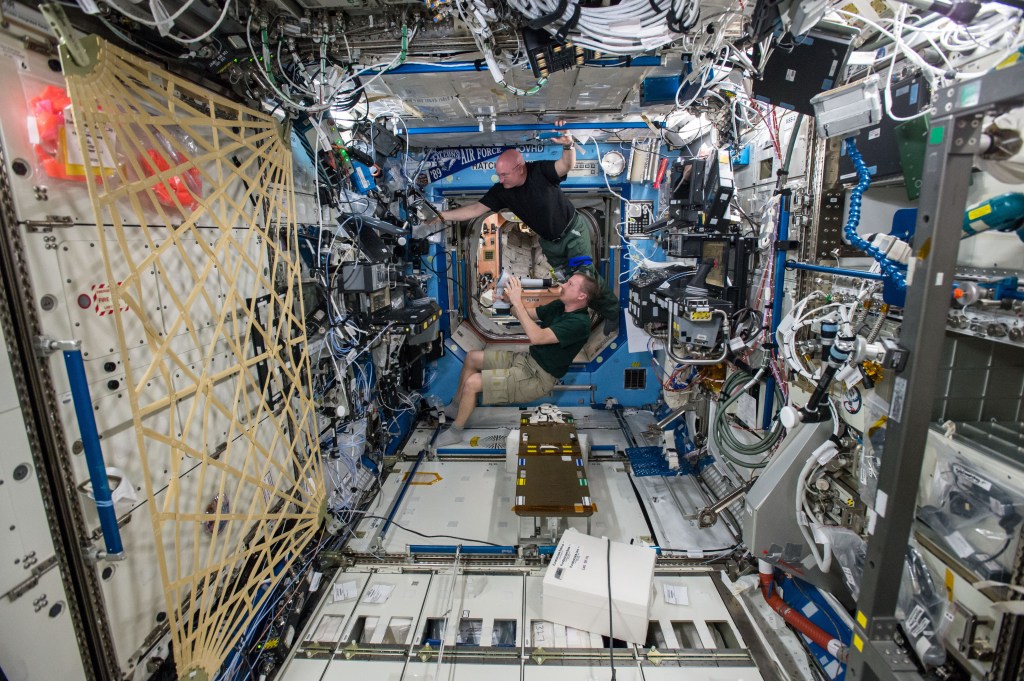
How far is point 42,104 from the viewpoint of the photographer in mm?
1627

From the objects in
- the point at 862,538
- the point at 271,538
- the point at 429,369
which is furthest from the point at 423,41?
the point at 429,369

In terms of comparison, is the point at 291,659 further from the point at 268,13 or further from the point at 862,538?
the point at 268,13

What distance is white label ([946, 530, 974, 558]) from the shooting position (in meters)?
1.53

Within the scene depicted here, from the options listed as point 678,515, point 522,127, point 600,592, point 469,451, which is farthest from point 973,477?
point 522,127

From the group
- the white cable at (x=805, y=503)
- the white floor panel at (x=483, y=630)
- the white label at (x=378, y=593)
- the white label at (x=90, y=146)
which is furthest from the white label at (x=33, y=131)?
the white cable at (x=805, y=503)

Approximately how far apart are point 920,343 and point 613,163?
4321mm

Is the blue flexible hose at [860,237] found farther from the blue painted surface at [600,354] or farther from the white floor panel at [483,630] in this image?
the blue painted surface at [600,354]

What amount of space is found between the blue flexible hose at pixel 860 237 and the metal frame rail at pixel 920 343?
2.03ft

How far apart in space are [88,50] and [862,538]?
385 centimetres

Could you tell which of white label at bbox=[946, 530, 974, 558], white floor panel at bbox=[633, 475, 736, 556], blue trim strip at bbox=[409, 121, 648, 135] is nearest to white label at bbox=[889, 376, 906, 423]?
white label at bbox=[946, 530, 974, 558]

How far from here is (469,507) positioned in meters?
3.88

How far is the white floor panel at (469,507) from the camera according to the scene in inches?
138

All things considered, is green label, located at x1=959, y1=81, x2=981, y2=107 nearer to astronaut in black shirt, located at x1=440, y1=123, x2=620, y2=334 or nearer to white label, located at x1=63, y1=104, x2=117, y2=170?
white label, located at x1=63, y1=104, x2=117, y2=170

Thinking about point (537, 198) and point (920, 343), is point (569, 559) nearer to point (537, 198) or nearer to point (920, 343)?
point (920, 343)
